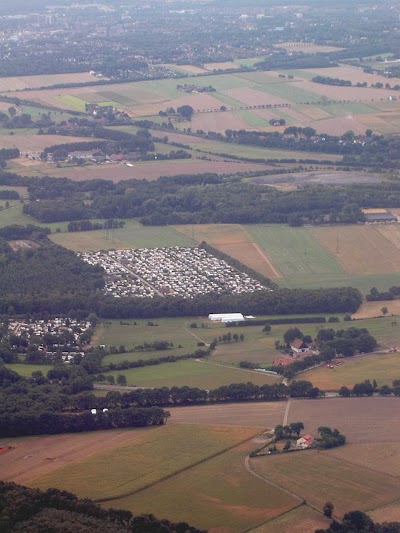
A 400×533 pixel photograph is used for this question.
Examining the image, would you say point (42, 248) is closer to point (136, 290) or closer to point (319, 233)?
point (136, 290)

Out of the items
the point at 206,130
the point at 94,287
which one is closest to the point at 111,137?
the point at 206,130

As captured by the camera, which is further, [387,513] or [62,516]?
[387,513]

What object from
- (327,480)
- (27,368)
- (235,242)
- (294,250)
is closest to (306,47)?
(235,242)

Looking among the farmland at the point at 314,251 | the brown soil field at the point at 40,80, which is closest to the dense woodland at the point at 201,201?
the farmland at the point at 314,251

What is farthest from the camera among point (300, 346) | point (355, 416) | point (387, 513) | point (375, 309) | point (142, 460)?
point (375, 309)

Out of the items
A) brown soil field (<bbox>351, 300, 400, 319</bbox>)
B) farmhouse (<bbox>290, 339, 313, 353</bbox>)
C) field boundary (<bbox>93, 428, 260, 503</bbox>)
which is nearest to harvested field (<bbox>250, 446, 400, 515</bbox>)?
field boundary (<bbox>93, 428, 260, 503</bbox>)

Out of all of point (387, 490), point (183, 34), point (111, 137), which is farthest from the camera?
point (183, 34)

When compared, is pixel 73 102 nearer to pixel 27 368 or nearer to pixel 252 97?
pixel 252 97
